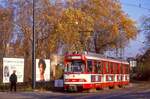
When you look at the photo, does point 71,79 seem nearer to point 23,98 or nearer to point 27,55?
point 23,98

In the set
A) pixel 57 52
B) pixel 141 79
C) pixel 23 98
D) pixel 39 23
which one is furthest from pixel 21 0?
pixel 141 79

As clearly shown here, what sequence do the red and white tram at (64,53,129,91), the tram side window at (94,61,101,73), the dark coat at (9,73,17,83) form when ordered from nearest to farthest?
the dark coat at (9,73,17,83) → the red and white tram at (64,53,129,91) → the tram side window at (94,61,101,73)

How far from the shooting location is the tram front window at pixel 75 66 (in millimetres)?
41469

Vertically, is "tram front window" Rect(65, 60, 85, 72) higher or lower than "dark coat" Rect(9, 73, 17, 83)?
higher

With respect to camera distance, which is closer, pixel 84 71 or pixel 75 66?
pixel 84 71

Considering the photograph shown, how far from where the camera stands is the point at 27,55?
61281mm

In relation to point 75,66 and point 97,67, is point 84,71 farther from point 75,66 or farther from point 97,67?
point 97,67

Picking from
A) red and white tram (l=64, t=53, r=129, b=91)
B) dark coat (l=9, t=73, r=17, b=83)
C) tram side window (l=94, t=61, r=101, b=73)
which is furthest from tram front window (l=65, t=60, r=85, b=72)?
dark coat (l=9, t=73, r=17, b=83)

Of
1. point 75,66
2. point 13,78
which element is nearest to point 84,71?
point 75,66

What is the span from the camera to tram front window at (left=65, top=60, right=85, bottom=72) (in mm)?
41469

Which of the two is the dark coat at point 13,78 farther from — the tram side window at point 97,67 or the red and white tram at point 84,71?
the tram side window at point 97,67

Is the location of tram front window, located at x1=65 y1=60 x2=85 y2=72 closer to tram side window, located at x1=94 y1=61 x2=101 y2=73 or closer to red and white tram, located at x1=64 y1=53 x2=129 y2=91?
red and white tram, located at x1=64 y1=53 x2=129 y2=91

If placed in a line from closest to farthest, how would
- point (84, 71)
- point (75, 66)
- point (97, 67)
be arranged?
point (84, 71) < point (75, 66) < point (97, 67)

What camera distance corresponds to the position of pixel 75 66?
41750mm
